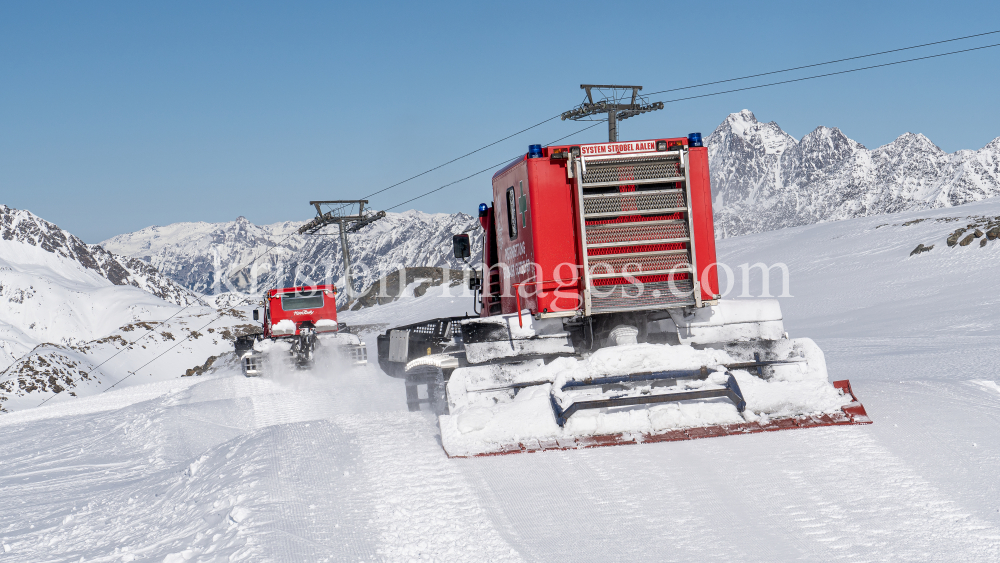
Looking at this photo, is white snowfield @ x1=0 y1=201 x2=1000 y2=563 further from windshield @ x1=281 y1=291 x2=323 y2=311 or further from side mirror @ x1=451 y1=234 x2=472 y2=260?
windshield @ x1=281 y1=291 x2=323 y2=311

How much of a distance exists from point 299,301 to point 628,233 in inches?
605

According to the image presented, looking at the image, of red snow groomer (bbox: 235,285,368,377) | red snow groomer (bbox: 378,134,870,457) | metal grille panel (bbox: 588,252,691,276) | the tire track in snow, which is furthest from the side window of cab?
red snow groomer (bbox: 235,285,368,377)

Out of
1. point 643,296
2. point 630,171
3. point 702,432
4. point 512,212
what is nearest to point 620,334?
point 643,296

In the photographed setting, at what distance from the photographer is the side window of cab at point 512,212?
28.2 feet

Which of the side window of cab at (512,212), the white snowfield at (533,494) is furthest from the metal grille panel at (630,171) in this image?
the white snowfield at (533,494)

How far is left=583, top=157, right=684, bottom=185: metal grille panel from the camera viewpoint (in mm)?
Answer: 7902

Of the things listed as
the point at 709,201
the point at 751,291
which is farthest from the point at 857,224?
the point at 709,201

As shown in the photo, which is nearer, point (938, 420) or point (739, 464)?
point (739, 464)

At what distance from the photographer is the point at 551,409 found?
6977 millimetres

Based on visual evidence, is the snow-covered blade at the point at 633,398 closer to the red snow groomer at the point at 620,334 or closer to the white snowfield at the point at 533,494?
Answer: the red snow groomer at the point at 620,334

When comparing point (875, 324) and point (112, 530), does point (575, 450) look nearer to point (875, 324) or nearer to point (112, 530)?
point (112, 530)

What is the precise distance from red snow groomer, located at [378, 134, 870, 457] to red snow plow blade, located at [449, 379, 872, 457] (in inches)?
0.5

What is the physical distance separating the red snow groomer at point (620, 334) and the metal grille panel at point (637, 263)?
0.04ft

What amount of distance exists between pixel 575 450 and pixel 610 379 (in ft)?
2.40
